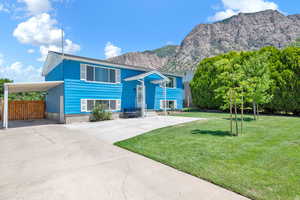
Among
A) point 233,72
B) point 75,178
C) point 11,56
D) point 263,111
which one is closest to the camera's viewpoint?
point 75,178

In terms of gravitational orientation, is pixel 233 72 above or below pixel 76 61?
below

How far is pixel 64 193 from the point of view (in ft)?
8.70

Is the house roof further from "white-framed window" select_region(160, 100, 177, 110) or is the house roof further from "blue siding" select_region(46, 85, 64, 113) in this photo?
"blue siding" select_region(46, 85, 64, 113)

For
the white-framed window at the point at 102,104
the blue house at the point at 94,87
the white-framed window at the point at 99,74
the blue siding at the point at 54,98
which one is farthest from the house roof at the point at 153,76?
the blue siding at the point at 54,98

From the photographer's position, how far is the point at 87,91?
12336 millimetres

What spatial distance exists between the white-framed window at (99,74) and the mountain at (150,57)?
92393 mm

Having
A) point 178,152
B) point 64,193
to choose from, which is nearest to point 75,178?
point 64,193

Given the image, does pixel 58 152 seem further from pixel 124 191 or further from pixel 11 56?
pixel 11 56

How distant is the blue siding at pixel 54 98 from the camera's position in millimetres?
12475

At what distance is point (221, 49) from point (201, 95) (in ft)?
219

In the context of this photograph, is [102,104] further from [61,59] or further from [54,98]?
[54,98]

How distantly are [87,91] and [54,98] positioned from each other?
147 inches

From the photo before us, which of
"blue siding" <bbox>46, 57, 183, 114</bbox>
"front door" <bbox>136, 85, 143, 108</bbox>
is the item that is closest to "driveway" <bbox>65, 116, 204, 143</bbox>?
"blue siding" <bbox>46, 57, 183, 114</bbox>

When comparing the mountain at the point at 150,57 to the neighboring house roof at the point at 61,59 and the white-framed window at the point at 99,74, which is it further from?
the white-framed window at the point at 99,74
